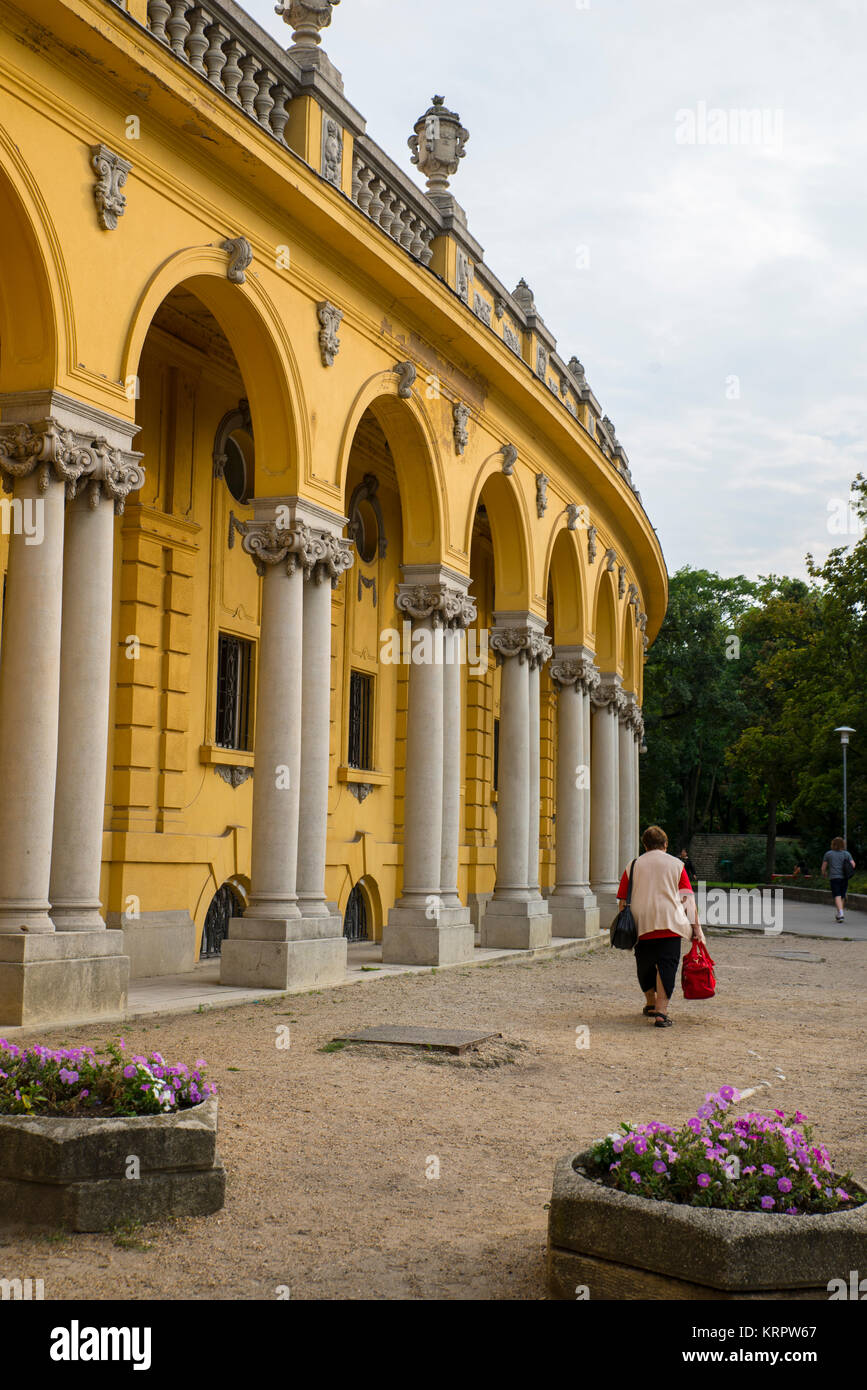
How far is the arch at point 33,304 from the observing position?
30.2 feet

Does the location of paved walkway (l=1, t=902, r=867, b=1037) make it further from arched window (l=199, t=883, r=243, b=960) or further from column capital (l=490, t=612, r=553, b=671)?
column capital (l=490, t=612, r=553, b=671)

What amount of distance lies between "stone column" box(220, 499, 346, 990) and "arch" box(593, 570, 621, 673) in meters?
13.7

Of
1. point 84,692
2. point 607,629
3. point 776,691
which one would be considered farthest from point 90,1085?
point 776,691

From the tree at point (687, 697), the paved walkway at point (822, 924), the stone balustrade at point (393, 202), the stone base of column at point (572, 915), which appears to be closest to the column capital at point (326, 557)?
the stone balustrade at point (393, 202)

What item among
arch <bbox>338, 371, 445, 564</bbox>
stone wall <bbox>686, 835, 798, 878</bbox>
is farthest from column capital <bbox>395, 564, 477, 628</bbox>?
stone wall <bbox>686, 835, 798, 878</bbox>

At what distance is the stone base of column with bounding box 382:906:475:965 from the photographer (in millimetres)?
14742

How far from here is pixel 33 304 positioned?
30.7 feet

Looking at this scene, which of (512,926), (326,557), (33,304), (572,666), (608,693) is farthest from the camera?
(608,693)

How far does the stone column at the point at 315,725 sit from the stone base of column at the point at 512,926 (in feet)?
18.3

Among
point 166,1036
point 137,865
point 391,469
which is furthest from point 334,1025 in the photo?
point 391,469

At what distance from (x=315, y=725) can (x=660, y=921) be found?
3.94 metres

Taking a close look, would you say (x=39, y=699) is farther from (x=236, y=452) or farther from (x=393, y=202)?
(x=393, y=202)

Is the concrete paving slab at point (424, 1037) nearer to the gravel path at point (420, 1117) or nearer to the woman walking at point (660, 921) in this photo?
the gravel path at point (420, 1117)

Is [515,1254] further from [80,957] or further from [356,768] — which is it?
[356,768]
